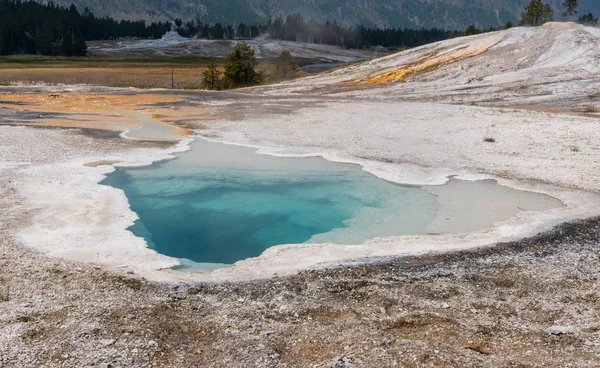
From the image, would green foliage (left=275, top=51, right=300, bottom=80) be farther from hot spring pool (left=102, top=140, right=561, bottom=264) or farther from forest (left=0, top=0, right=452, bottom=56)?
forest (left=0, top=0, right=452, bottom=56)

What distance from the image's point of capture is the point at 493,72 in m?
45.5

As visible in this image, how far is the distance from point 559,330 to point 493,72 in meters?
42.3

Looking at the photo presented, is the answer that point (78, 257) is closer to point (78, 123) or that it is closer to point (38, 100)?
point (78, 123)

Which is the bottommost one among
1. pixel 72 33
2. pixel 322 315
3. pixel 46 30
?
pixel 322 315

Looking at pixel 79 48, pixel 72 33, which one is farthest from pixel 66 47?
pixel 72 33

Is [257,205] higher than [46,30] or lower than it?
lower

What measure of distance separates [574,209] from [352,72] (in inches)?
1749

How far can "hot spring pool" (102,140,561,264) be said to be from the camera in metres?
11.9

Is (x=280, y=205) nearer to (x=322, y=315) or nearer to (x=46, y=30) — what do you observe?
(x=322, y=315)

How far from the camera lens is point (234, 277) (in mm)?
8984

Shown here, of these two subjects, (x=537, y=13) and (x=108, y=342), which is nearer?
(x=108, y=342)

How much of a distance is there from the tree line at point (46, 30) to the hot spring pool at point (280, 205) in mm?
120171

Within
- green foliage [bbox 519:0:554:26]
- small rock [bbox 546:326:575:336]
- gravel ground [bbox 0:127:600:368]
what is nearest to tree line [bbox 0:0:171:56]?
green foliage [bbox 519:0:554:26]

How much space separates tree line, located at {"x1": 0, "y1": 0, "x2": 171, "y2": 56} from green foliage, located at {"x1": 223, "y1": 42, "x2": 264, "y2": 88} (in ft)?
244
